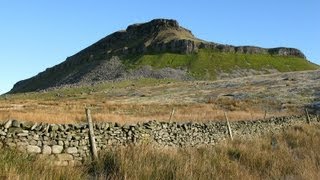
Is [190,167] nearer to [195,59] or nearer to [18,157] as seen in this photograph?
[18,157]

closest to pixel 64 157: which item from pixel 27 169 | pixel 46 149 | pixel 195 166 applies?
pixel 46 149

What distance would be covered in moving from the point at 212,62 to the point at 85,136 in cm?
17413

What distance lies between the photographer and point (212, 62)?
186625 mm

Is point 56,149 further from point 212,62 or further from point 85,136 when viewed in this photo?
point 212,62

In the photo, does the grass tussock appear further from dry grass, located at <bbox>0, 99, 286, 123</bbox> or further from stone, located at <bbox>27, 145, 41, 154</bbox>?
dry grass, located at <bbox>0, 99, 286, 123</bbox>

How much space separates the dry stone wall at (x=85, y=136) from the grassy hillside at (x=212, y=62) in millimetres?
150308

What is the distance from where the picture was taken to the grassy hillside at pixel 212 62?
180 metres

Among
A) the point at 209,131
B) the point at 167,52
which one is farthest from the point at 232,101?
the point at 167,52

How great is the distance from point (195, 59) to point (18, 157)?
178986mm

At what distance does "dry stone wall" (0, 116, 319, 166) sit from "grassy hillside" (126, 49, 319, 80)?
150308 mm

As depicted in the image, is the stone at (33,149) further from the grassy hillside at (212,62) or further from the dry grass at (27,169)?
the grassy hillside at (212,62)

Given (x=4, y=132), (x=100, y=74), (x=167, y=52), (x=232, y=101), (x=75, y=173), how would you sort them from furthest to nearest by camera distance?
Answer: (x=167, y=52) < (x=100, y=74) < (x=232, y=101) < (x=4, y=132) < (x=75, y=173)

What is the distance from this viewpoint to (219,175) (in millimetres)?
10961

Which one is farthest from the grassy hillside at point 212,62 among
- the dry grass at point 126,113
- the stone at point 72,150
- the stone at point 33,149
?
the stone at point 33,149
